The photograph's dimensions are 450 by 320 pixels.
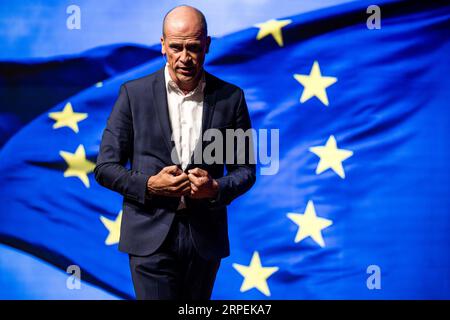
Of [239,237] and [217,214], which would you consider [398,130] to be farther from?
[217,214]

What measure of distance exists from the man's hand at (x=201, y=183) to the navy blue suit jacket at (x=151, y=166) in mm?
38

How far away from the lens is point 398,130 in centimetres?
335

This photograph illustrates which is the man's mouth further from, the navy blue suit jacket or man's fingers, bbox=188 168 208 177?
man's fingers, bbox=188 168 208 177

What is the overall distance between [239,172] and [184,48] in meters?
0.43

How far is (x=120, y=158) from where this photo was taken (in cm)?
220

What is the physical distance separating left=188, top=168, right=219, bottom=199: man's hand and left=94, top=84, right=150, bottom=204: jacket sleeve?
0.48ft

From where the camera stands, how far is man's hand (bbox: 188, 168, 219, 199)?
2096 mm

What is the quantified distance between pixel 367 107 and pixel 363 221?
1.80ft

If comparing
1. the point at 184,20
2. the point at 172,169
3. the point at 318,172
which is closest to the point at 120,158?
the point at 172,169

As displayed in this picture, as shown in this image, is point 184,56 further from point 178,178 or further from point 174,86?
point 178,178

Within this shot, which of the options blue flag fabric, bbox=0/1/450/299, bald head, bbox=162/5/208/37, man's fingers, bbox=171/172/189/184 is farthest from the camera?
blue flag fabric, bbox=0/1/450/299

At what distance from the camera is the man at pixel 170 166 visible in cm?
217

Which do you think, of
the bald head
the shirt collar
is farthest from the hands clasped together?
the bald head

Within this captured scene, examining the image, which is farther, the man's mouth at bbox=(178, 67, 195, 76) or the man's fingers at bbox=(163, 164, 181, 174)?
the man's mouth at bbox=(178, 67, 195, 76)
